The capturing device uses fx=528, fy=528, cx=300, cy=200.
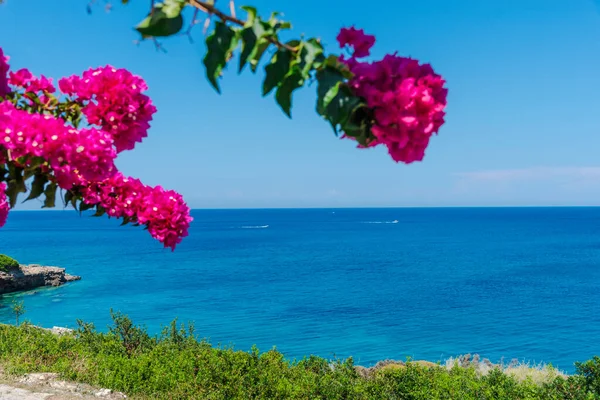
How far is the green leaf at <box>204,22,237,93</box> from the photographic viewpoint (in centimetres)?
194

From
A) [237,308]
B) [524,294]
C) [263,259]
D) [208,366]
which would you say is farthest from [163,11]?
[263,259]

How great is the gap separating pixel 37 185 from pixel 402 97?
1781 millimetres

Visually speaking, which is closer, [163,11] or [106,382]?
[163,11]

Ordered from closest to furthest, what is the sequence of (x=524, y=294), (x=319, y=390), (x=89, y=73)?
1. (x=89, y=73)
2. (x=319, y=390)
3. (x=524, y=294)

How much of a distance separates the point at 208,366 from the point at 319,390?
2090 millimetres

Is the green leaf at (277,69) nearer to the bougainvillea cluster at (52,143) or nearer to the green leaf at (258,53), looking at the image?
the green leaf at (258,53)

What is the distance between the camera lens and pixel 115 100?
270 cm

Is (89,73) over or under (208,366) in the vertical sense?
over

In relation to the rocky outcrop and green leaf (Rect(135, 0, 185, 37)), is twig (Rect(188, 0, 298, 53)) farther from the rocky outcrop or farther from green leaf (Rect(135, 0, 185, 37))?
the rocky outcrop

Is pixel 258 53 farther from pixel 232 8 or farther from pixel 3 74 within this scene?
pixel 3 74

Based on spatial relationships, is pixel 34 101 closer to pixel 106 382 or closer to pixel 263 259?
pixel 106 382

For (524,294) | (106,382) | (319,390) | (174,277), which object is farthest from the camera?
(174,277)

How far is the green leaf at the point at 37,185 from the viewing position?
8.20ft

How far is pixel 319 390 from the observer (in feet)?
27.7
